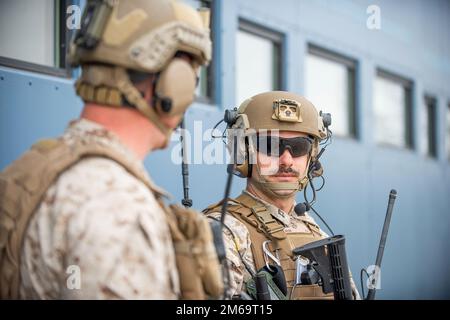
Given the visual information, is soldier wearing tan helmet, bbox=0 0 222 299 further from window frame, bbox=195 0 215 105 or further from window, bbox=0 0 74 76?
window frame, bbox=195 0 215 105

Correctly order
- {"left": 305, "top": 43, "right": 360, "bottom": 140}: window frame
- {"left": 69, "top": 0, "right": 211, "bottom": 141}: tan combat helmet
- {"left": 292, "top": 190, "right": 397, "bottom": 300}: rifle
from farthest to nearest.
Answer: {"left": 305, "top": 43, "right": 360, "bottom": 140}: window frame < {"left": 292, "top": 190, "right": 397, "bottom": 300}: rifle < {"left": 69, "top": 0, "right": 211, "bottom": 141}: tan combat helmet

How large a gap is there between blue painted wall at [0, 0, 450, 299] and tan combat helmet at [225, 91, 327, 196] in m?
0.85

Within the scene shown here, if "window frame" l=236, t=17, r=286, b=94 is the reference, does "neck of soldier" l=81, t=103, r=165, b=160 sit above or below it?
below

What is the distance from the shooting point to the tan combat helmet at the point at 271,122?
3.56 meters

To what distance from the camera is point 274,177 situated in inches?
139

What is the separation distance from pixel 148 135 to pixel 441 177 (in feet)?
25.3

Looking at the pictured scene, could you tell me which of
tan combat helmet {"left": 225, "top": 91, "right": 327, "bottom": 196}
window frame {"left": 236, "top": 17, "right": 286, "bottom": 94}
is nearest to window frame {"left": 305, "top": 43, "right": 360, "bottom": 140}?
window frame {"left": 236, "top": 17, "right": 286, "bottom": 94}

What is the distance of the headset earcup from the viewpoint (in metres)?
1.91

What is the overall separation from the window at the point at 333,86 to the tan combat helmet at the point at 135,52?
4519 mm

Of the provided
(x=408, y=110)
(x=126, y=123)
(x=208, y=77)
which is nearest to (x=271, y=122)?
(x=208, y=77)

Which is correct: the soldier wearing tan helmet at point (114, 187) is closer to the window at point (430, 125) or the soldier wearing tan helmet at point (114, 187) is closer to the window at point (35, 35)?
the window at point (35, 35)

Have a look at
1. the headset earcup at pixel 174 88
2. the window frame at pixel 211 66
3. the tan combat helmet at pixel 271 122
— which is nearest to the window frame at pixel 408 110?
the window frame at pixel 211 66
